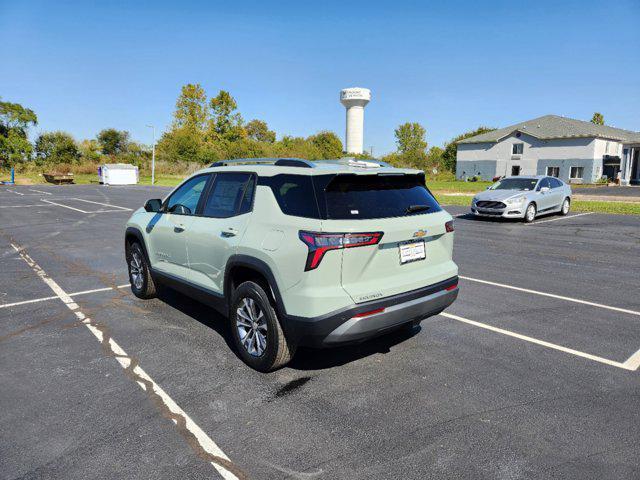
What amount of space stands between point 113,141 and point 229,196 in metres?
83.9

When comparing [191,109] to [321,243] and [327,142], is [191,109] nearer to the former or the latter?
[327,142]

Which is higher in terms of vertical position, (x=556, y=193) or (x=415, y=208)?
(x=556, y=193)

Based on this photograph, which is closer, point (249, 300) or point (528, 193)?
point (249, 300)

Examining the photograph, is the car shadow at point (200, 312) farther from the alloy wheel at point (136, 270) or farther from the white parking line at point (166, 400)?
the white parking line at point (166, 400)

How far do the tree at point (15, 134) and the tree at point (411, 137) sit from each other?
68934 millimetres

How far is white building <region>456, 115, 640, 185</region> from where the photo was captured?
48938mm

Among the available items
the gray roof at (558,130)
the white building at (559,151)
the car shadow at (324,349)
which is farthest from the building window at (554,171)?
the car shadow at (324,349)

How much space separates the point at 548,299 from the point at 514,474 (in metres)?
4.22

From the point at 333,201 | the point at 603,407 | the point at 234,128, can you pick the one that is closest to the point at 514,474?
the point at 603,407

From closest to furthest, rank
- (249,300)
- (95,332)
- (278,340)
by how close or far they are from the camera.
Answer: (278,340)
(249,300)
(95,332)

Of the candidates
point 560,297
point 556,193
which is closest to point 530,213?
point 556,193

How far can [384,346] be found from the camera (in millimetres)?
4609

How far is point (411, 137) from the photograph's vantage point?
99938 millimetres

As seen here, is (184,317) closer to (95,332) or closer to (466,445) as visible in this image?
(95,332)
